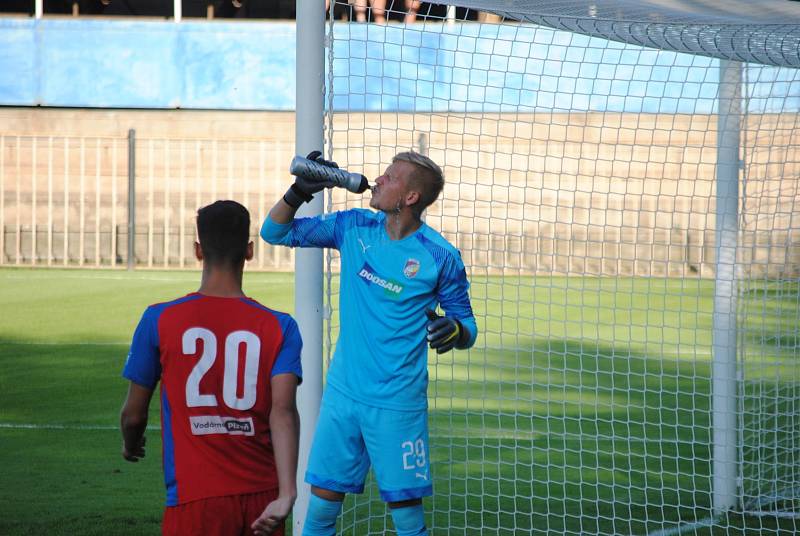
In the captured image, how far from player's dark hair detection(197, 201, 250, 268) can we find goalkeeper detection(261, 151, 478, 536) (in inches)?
38.0

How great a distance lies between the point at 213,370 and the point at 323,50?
6.76 feet

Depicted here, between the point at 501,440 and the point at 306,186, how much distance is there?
3727mm

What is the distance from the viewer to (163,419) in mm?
2602

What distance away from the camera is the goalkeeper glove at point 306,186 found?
11.8 ft

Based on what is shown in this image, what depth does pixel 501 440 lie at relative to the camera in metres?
6.84

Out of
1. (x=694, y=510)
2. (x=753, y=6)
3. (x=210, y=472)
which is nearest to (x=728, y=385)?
(x=694, y=510)

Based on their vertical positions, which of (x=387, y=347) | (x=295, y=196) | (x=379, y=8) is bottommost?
(x=387, y=347)

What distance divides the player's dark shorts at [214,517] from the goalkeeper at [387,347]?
1.12 metres

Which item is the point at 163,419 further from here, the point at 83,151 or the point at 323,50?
the point at 83,151

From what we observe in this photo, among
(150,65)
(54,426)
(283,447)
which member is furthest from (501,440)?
(150,65)

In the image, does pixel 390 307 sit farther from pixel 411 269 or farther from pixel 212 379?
pixel 212 379

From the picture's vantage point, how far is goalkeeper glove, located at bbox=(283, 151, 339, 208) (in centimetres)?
359

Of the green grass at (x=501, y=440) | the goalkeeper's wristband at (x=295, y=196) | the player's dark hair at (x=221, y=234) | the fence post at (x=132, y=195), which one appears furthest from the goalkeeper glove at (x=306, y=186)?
the fence post at (x=132, y=195)

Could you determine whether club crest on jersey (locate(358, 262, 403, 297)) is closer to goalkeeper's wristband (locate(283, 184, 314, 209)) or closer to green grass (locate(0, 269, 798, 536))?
goalkeeper's wristband (locate(283, 184, 314, 209))
